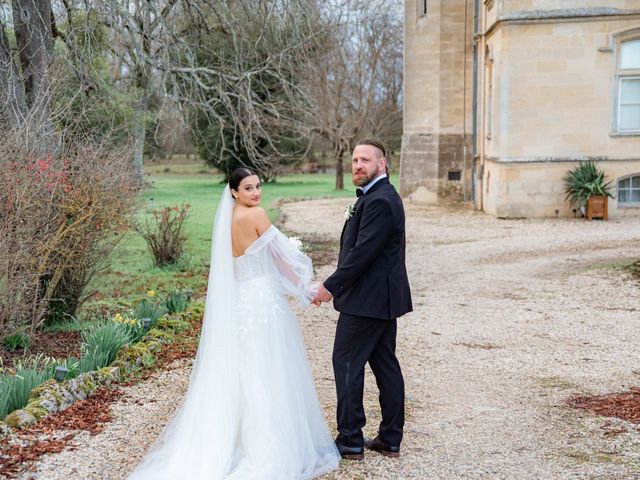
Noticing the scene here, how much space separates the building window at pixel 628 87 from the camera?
18562 mm

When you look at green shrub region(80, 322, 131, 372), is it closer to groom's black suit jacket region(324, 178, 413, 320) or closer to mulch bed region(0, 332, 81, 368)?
mulch bed region(0, 332, 81, 368)

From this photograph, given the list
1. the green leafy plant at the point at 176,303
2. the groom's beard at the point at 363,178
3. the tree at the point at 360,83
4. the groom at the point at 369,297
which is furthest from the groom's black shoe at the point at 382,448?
the tree at the point at 360,83

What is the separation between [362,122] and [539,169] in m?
17.0

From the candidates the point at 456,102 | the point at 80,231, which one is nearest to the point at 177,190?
the point at 456,102

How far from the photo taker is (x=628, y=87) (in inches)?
738

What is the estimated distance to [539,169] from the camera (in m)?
18.9

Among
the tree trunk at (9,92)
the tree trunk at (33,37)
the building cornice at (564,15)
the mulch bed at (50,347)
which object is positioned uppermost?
the building cornice at (564,15)

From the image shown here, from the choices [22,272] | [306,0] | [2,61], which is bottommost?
[22,272]

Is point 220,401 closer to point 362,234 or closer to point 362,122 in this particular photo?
point 362,234

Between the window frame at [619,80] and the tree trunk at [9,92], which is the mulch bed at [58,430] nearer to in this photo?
the tree trunk at [9,92]

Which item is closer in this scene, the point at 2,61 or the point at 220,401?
the point at 220,401

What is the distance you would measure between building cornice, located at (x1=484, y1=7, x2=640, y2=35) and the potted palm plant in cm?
→ 337

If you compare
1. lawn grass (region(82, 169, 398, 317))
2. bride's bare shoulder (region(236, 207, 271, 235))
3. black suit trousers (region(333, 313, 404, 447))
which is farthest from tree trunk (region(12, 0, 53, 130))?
black suit trousers (region(333, 313, 404, 447))

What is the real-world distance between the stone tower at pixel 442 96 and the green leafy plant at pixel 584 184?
18.4 feet
